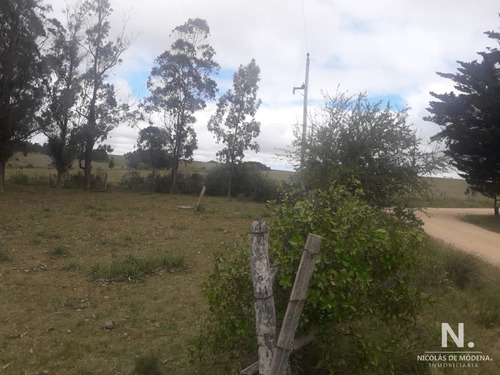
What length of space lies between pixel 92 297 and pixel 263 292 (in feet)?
16.2

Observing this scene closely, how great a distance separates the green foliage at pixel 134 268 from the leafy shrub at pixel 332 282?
4.38 m

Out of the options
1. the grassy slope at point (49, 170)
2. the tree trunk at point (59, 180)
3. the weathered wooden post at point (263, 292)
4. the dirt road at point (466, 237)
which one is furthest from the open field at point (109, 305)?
the tree trunk at point (59, 180)

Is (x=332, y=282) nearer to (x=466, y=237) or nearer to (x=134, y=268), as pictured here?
(x=134, y=268)

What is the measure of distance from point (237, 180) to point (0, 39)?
18292 mm

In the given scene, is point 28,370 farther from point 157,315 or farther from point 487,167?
point 487,167

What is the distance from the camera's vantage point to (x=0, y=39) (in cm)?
2073

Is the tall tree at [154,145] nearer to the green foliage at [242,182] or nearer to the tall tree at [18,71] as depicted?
the green foliage at [242,182]

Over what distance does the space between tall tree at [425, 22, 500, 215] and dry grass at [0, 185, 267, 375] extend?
489 inches

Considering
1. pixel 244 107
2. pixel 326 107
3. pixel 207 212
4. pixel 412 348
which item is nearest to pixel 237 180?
pixel 244 107

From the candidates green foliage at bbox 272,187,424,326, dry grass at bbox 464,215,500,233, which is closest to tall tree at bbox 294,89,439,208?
green foliage at bbox 272,187,424,326

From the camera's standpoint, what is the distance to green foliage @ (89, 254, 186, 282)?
7.73m

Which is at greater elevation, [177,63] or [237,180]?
[177,63]

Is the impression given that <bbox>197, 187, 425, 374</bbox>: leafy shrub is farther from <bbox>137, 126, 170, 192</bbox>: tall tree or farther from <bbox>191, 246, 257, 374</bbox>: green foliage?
<bbox>137, 126, 170, 192</bbox>: tall tree

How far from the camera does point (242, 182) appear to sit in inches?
1252
